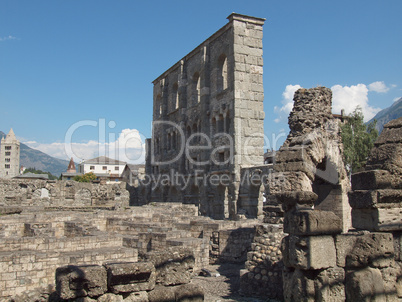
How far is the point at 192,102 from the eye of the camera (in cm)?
2842

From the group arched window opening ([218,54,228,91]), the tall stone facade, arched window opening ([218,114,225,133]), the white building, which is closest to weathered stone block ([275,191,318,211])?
the tall stone facade

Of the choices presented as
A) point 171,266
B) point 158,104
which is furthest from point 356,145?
point 171,266

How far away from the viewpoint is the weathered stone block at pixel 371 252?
5.43 m

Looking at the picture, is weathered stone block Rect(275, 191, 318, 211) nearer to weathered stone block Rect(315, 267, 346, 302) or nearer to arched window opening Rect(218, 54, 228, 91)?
weathered stone block Rect(315, 267, 346, 302)

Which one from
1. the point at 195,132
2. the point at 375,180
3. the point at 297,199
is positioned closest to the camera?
the point at 375,180

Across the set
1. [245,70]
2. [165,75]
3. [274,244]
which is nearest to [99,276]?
[274,244]

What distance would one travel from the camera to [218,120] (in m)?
24.6

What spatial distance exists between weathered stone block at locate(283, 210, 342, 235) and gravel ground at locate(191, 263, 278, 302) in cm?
267

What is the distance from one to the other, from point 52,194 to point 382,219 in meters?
25.6

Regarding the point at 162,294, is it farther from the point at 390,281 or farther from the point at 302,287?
the point at 390,281

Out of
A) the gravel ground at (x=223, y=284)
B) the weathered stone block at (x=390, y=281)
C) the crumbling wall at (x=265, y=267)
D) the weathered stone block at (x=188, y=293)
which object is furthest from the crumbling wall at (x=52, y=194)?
the weathered stone block at (x=390, y=281)

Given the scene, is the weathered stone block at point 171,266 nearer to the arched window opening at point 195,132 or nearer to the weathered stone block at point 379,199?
the weathered stone block at point 379,199

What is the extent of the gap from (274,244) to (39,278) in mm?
4683

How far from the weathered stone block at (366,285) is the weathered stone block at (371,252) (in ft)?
0.36
